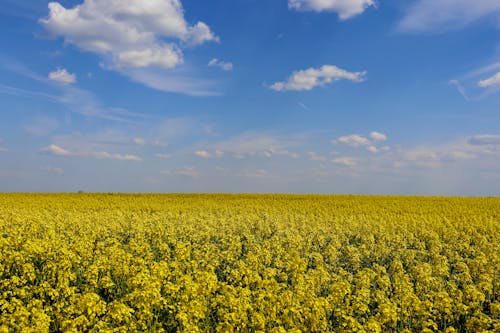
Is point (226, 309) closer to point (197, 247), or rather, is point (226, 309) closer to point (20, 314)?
point (20, 314)

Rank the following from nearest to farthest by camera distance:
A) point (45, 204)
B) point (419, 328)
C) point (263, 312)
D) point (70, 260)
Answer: point (263, 312) → point (419, 328) → point (70, 260) → point (45, 204)

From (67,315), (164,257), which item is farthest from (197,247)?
(67,315)

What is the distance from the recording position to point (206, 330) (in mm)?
9070

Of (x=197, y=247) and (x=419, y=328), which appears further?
(x=197, y=247)

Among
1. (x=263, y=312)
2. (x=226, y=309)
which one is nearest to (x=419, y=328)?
(x=263, y=312)

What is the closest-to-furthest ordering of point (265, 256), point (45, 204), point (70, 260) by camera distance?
1. point (70, 260)
2. point (265, 256)
3. point (45, 204)

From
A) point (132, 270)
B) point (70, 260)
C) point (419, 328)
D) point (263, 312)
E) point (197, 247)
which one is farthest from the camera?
point (197, 247)

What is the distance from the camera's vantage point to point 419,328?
10312 millimetres

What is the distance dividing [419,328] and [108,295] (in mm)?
8717

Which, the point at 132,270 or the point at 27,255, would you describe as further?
the point at 27,255

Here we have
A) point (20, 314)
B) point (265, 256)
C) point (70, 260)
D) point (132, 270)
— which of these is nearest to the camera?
point (20, 314)

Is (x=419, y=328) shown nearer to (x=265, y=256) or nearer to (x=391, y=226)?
(x=265, y=256)

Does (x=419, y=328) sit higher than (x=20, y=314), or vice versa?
(x=20, y=314)

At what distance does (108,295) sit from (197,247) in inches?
240
